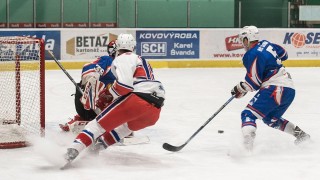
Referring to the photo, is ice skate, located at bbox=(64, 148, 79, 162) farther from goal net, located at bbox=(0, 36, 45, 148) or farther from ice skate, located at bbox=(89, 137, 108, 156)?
goal net, located at bbox=(0, 36, 45, 148)

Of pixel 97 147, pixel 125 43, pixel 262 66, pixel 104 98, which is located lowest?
pixel 97 147

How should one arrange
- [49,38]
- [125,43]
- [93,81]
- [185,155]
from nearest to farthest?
1. [125,43]
2. [185,155]
3. [93,81]
4. [49,38]

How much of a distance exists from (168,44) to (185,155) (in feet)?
25.1

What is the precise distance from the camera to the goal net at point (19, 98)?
5.38 m

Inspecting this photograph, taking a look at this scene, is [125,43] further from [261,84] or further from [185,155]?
[261,84]

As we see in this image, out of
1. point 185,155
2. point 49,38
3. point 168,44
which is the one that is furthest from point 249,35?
point 168,44

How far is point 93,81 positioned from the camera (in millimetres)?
5172

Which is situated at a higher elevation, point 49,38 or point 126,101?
point 49,38

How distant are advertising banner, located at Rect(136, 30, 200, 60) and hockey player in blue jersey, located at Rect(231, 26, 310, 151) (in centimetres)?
733

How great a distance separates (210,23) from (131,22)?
1753mm

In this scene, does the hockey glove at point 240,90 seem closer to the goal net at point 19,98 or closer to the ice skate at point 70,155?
the ice skate at point 70,155

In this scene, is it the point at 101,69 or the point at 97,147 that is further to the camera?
the point at 101,69

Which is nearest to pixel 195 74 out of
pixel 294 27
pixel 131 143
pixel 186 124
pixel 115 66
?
pixel 294 27

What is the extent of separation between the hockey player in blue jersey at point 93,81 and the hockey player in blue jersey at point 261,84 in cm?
104
